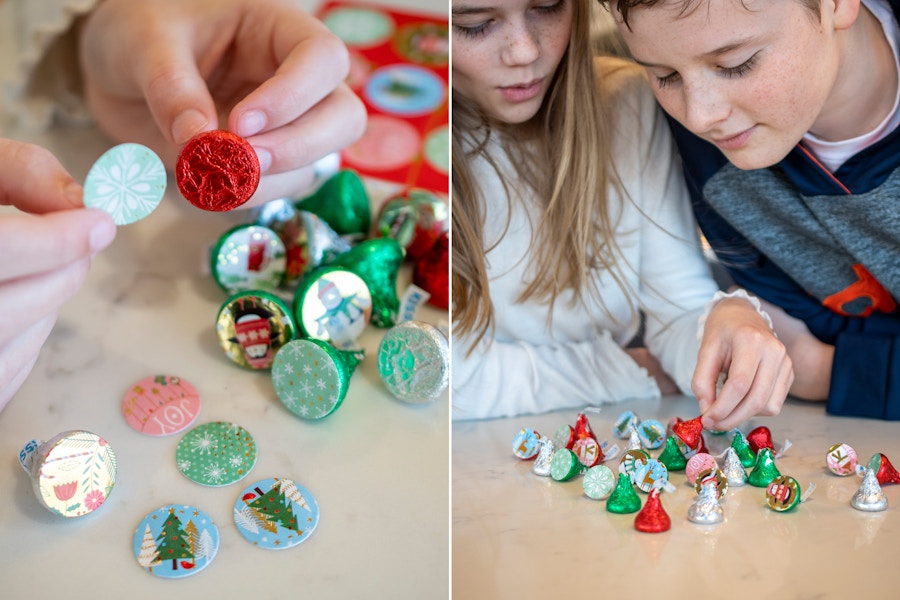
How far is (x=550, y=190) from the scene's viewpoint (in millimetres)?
1117

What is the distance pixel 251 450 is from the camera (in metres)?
0.84

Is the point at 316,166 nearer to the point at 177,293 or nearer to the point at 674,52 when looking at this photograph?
the point at 177,293

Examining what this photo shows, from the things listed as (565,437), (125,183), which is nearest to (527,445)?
(565,437)

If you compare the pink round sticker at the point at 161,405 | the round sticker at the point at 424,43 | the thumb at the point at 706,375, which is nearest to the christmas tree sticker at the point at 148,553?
the pink round sticker at the point at 161,405

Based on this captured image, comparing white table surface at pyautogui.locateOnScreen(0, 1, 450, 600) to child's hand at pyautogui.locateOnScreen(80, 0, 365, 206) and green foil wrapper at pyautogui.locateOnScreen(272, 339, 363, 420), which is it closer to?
green foil wrapper at pyautogui.locateOnScreen(272, 339, 363, 420)

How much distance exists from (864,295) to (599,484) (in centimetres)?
50

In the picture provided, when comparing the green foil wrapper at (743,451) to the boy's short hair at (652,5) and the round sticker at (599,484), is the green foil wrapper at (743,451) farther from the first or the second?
the boy's short hair at (652,5)

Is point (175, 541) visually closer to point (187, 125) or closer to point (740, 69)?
point (187, 125)

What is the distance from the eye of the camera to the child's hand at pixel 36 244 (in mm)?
646

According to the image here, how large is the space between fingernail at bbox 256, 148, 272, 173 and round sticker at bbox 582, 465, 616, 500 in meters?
0.45

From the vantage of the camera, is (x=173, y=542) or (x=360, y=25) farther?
(x=360, y=25)

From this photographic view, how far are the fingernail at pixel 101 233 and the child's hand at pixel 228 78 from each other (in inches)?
6.7

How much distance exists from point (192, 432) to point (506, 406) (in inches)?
15.3

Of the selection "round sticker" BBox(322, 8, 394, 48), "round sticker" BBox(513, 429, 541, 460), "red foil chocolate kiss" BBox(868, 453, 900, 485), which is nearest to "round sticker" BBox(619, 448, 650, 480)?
"round sticker" BBox(513, 429, 541, 460)
